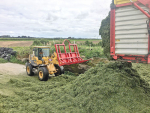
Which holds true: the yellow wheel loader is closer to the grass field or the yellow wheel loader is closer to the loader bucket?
the loader bucket

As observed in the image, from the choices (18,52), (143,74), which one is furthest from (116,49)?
(18,52)

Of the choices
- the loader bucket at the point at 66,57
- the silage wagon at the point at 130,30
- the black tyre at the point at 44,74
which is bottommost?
the black tyre at the point at 44,74

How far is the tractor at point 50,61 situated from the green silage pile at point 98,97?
2142 mm

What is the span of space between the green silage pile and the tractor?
214 centimetres

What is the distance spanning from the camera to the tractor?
7.01 m

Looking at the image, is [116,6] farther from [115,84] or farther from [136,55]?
[115,84]

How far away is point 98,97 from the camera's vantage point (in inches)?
151

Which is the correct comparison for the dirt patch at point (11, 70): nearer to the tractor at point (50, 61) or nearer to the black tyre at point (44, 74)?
the tractor at point (50, 61)

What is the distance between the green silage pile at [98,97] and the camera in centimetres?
358

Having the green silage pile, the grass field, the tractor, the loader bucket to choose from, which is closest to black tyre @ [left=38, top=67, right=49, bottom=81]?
the tractor

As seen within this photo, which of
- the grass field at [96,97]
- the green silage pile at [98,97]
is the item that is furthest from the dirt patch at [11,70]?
the green silage pile at [98,97]

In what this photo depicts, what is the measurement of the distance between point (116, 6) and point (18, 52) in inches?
544

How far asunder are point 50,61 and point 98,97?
15.2ft

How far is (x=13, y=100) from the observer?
4520 mm
